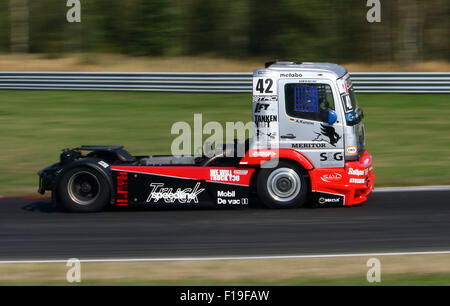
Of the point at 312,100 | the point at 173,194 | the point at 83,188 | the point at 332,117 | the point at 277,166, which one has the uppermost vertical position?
the point at 312,100

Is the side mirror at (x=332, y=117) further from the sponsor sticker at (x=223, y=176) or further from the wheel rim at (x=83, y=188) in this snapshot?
the wheel rim at (x=83, y=188)

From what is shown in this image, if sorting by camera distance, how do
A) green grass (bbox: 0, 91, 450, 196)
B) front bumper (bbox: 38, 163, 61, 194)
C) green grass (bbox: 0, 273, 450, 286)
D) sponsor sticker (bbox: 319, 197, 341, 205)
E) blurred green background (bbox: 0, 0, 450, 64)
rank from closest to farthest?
green grass (bbox: 0, 273, 450, 286)
sponsor sticker (bbox: 319, 197, 341, 205)
front bumper (bbox: 38, 163, 61, 194)
green grass (bbox: 0, 91, 450, 196)
blurred green background (bbox: 0, 0, 450, 64)

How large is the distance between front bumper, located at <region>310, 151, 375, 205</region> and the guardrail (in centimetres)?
986

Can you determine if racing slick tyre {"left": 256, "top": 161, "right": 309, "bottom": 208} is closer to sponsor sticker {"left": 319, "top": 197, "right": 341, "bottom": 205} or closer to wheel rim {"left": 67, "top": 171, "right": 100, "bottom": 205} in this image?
sponsor sticker {"left": 319, "top": 197, "right": 341, "bottom": 205}

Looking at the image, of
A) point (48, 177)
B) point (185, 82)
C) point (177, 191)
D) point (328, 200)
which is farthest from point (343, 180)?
point (185, 82)

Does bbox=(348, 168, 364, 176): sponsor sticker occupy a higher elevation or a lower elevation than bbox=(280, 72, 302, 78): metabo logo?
lower

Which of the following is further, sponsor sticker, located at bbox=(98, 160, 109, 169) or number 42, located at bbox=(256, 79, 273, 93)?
sponsor sticker, located at bbox=(98, 160, 109, 169)

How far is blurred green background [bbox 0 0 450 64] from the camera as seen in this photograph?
25391 millimetres

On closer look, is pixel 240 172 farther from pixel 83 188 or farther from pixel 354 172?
pixel 83 188

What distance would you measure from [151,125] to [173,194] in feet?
25.2

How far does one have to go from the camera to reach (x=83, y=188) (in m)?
10.6

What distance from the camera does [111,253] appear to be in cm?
854

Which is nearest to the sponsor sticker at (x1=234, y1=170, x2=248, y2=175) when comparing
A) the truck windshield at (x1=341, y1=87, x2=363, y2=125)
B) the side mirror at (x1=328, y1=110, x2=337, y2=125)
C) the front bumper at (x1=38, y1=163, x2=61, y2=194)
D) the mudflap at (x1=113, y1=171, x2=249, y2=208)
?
the mudflap at (x1=113, y1=171, x2=249, y2=208)

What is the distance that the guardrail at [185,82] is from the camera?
1994 cm
